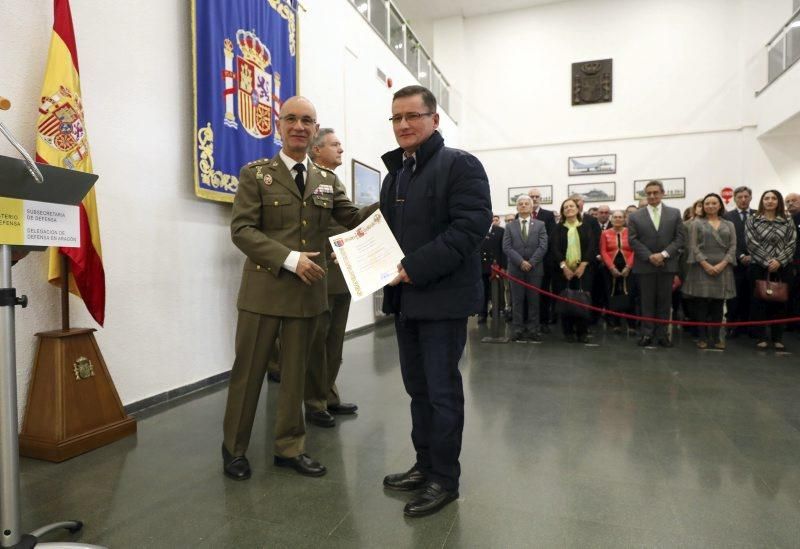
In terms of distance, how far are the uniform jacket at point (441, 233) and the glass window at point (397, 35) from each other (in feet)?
21.0

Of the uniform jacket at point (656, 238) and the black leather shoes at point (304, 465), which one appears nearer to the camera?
the black leather shoes at point (304, 465)

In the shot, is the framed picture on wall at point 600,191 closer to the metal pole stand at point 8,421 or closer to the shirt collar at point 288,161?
the shirt collar at point 288,161

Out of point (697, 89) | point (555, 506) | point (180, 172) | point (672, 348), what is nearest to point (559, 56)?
point (697, 89)

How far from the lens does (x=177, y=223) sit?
10.3 ft

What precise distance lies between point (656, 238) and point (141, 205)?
455cm

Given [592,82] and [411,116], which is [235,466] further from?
[592,82]

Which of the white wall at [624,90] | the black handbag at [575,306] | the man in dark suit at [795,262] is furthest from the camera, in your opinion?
the white wall at [624,90]

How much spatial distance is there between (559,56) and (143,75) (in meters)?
10.6

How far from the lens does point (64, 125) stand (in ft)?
7.43

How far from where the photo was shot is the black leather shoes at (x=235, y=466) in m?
1.99

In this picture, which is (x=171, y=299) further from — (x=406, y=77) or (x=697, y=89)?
(x=697, y=89)

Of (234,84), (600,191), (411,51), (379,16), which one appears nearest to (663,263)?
(234,84)

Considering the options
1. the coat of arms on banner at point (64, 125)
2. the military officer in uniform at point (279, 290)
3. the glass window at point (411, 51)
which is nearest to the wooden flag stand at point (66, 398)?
the coat of arms on banner at point (64, 125)

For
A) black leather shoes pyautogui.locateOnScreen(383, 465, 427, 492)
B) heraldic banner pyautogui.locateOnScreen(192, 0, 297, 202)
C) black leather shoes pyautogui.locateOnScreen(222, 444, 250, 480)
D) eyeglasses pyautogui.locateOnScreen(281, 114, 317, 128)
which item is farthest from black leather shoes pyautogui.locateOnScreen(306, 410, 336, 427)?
heraldic banner pyautogui.locateOnScreen(192, 0, 297, 202)
